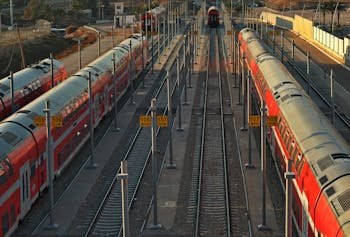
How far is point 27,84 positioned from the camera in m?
40.2

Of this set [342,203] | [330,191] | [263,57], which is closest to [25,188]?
[330,191]

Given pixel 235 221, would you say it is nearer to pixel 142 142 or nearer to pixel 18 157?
pixel 18 157

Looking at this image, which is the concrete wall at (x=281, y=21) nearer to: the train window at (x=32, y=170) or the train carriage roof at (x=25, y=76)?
the train carriage roof at (x=25, y=76)

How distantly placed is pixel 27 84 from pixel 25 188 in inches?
653

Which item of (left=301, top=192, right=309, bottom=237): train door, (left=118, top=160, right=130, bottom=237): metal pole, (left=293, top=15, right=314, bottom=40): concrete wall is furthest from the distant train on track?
(left=293, top=15, right=314, bottom=40): concrete wall

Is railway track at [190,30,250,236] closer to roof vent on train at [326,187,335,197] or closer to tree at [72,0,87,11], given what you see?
roof vent on train at [326,187,335,197]

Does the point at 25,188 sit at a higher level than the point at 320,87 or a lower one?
lower

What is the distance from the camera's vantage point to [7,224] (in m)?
22.5

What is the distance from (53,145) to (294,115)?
11366mm

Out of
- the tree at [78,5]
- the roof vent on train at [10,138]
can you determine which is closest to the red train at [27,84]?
the roof vent on train at [10,138]

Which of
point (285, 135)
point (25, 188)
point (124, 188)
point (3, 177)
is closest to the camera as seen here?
point (124, 188)

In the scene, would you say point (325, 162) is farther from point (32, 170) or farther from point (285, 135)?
point (32, 170)

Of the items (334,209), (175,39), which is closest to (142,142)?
(334,209)

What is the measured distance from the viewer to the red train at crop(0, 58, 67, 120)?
3556cm
